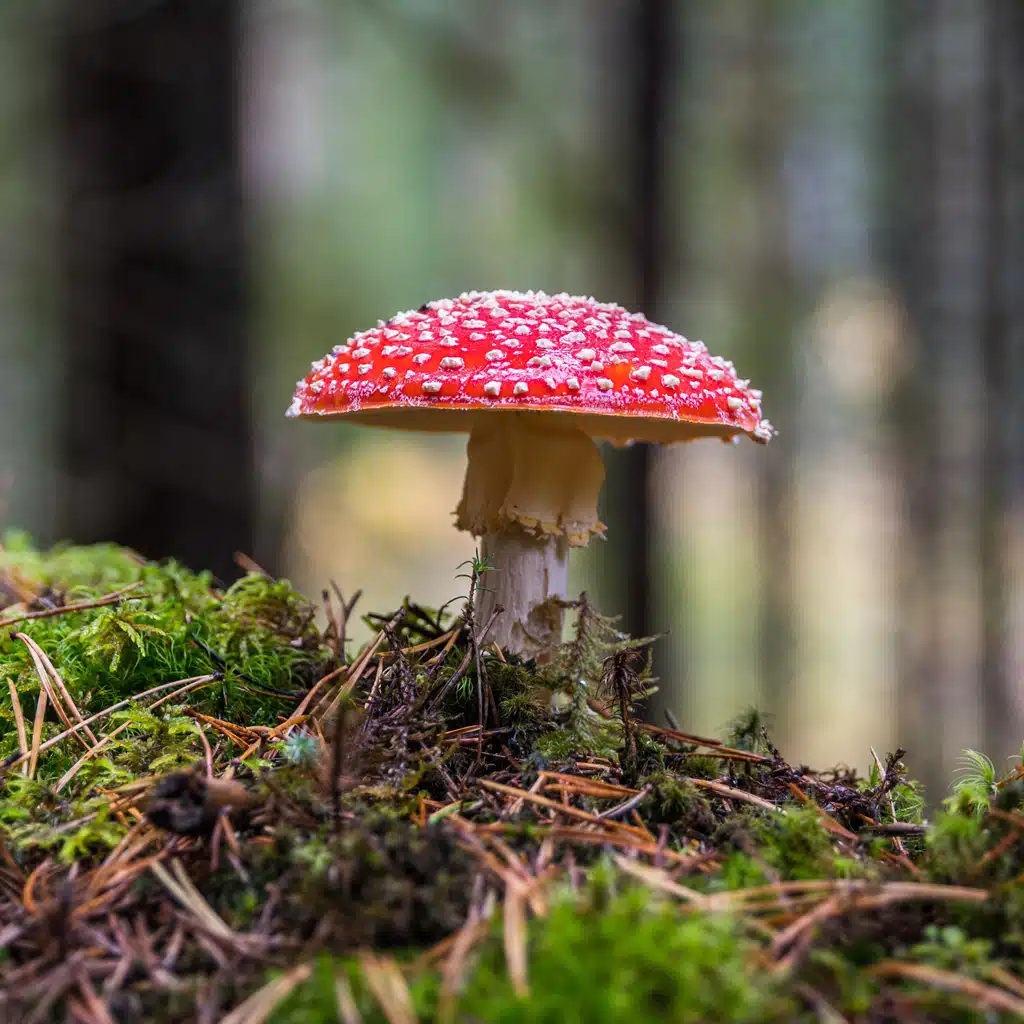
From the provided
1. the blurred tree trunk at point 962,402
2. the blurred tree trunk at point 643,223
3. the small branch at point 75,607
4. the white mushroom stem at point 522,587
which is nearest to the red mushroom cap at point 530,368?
the white mushroom stem at point 522,587

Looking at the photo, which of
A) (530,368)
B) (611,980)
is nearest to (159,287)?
(530,368)

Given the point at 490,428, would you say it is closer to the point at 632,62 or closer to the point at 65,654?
the point at 65,654

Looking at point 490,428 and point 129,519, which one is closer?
point 490,428

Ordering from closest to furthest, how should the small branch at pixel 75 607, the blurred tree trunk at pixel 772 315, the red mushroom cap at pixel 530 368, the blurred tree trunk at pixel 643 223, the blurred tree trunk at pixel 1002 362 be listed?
the red mushroom cap at pixel 530 368, the small branch at pixel 75 607, the blurred tree trunk at pixel 643 223, the blurred tree trunk at pixel 1002 362, the blurred tree trunk at pixel 772 315

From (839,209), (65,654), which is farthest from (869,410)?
(65,654)

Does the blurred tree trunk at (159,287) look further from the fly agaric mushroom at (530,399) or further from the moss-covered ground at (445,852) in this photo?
the moss-covered ground at (445,852)

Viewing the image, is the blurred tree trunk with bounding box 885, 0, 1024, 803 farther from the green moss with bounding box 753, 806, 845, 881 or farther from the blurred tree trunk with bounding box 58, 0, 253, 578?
the green moss with bounding box 753, 806, 845, 881

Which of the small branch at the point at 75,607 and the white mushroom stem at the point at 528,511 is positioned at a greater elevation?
the white mushroom stem at the point at 528,511
